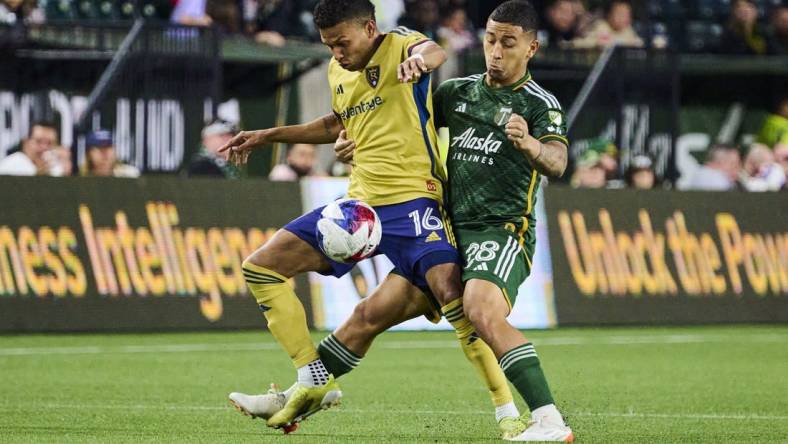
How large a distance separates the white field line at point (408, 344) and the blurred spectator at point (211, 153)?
247cm

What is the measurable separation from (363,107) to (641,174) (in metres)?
10.4

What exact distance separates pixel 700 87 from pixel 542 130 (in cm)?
1676

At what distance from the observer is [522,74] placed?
25.7 ft

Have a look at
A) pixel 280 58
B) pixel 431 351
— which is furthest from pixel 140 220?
pixel 280 58

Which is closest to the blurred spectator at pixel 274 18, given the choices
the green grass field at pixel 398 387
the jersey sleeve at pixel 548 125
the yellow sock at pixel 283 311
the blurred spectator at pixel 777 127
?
the green grass field at pixel 398 387

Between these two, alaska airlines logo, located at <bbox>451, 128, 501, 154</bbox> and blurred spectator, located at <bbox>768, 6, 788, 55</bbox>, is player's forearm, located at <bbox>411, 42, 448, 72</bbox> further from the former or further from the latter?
blurred spectator, located at <bbox>768, 6, 788, 55</bbox>

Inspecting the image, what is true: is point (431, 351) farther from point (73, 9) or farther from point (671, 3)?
point (671, 3)

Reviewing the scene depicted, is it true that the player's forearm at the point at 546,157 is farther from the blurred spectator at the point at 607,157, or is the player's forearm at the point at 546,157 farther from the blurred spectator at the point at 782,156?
the blurred spectator at the point at 782,156

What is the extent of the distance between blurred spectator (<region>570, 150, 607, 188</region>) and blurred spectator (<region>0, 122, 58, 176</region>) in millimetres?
5849

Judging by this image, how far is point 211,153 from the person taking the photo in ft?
51.9

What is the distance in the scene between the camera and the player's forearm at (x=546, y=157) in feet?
23.4

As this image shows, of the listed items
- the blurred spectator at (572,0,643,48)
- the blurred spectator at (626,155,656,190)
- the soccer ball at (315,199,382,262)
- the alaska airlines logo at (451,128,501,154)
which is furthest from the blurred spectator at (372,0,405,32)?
the soccer ball at (315,199,382,262)

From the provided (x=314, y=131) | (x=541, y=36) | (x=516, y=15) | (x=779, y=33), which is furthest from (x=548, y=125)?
(x=779, y=33)

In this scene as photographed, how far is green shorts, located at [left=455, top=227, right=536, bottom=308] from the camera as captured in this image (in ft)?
24.6
